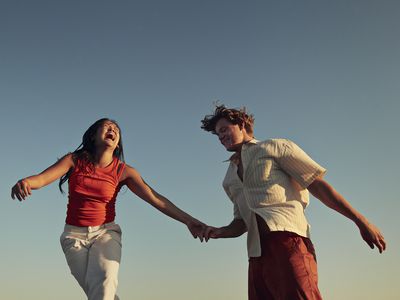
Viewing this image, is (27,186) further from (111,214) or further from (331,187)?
(331,187)

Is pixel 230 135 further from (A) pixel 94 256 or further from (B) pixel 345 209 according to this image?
(A) pixel 94 256

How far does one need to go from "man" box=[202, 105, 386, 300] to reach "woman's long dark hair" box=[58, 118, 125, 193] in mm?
1880

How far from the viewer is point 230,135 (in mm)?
5309

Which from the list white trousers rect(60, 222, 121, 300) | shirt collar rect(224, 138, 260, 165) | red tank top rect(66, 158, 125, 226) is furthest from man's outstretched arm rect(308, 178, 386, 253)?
red tank top rect(66, 158, 125, 226)

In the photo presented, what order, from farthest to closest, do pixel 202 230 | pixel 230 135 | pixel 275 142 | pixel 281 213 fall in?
pixel 202 230, pixel 230 135, pixel 275 142, pixel 281 213

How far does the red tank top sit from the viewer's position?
5277 mm

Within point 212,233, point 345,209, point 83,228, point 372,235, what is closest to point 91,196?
point 83,228

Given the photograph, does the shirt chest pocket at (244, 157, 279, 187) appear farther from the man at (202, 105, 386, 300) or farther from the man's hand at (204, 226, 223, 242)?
the man's hand at (204, 226, 223, 242)

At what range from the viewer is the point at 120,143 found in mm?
6207

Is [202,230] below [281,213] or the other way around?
the other way around

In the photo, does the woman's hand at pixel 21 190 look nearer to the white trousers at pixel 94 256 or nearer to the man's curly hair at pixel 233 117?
the white trousers at pixel 94 256

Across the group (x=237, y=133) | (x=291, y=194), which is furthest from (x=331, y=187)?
(x=237, y=133)

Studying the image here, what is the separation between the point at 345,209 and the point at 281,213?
0.64 m

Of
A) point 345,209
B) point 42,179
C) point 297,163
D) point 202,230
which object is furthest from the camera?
point 202,230
